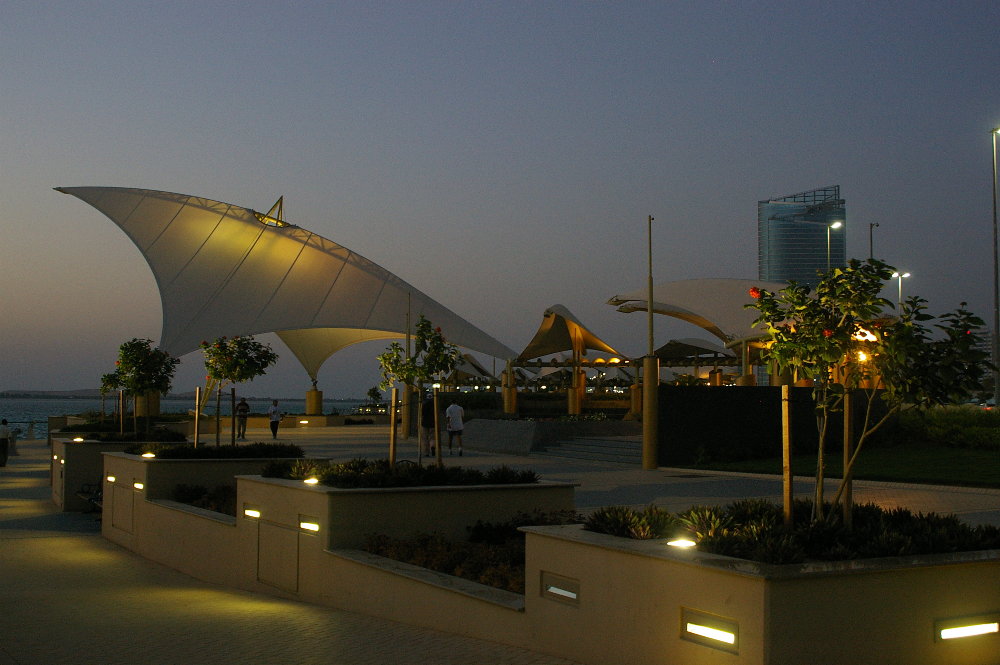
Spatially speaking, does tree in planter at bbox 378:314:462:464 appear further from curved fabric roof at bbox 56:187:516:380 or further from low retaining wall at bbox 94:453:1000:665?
curved fabric roof at bbox 56:187:516:380

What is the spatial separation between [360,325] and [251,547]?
3380cm

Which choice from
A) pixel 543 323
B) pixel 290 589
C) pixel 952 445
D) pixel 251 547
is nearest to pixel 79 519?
pixel 251 547

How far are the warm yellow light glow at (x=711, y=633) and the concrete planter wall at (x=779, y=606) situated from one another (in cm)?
2

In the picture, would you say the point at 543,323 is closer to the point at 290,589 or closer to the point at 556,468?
the point at 556,468

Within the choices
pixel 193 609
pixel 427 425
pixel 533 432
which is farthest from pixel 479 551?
pixel 533 432

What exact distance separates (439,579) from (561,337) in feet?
125

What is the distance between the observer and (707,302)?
37.9 metres

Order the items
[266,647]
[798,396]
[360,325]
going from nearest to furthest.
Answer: [266,647] < [798,396] < [360,325]

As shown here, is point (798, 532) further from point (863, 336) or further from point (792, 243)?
point (792, 243)

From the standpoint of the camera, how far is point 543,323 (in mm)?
45125

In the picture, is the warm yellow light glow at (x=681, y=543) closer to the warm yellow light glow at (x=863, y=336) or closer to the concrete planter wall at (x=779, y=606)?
the concrete planter wall at (x=779, y=606)

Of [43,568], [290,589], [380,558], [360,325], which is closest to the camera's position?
[380,558]

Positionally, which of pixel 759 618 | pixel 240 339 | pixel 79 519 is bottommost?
pixel 79 519

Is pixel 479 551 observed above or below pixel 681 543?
below
